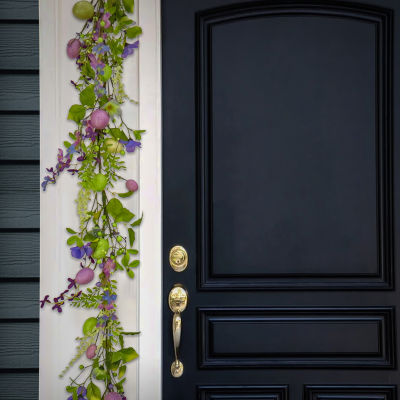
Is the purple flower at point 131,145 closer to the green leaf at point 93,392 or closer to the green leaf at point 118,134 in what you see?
the green leaf at point 118,134

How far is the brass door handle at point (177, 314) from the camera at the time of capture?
56.4 inches

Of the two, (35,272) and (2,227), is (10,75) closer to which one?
(2,227)

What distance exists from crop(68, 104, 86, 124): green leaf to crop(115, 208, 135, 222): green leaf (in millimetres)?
348

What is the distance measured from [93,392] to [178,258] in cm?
52

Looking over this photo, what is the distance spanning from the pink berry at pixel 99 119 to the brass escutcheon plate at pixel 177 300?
0.61 metres

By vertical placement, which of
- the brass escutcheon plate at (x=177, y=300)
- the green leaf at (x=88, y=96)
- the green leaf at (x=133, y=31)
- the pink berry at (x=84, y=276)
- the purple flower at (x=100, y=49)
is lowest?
the brass escutcheon plate at (x=177, y=300)

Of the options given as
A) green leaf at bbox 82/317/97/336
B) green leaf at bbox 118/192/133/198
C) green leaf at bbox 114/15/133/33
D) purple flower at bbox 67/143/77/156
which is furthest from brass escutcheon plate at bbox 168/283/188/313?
green leaf at bbox 114/15/133/33

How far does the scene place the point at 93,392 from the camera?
4.56 ft

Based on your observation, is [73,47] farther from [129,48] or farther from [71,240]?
[71,240]

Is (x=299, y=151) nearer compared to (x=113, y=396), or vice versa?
(x=113, y=396)

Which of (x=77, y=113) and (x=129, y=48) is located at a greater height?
(x=129, y=48)

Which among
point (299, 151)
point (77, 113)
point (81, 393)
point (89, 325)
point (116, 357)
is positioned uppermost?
point (77, 113)

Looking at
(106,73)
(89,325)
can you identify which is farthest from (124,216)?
(106,73)

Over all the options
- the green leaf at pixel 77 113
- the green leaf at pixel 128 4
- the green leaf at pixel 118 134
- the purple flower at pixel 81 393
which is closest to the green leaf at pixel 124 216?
the green leaf at pixel 118 134
